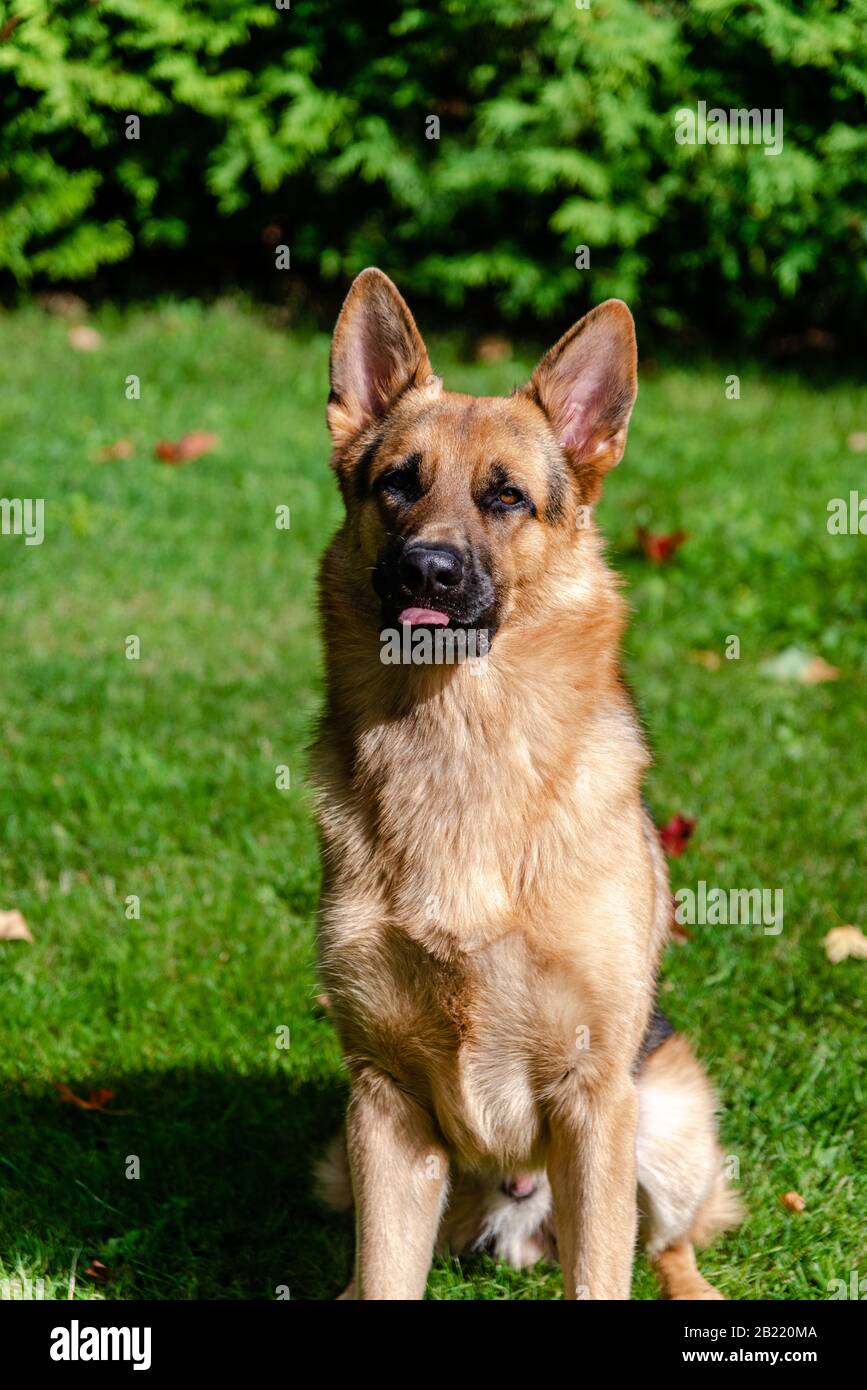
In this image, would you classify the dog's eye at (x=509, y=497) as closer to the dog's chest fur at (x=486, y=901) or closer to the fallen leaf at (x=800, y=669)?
the dog's chest fur at (x=486, y=901)

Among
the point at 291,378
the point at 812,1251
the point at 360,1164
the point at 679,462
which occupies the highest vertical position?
the point at 291,378

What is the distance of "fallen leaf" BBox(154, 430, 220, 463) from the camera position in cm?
864

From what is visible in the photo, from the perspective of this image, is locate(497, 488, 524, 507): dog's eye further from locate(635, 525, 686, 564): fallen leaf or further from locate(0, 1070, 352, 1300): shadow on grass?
locate(635, 525, 686, 564): fallen leaf

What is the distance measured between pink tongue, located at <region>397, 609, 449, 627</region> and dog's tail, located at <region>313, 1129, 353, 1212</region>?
1.46m

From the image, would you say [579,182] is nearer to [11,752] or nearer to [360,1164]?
[11,752]

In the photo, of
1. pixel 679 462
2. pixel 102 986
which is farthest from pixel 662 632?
pixel 102 986

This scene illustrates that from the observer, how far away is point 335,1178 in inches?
150

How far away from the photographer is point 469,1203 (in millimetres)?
3738

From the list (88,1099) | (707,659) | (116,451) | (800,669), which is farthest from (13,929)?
(116,451)

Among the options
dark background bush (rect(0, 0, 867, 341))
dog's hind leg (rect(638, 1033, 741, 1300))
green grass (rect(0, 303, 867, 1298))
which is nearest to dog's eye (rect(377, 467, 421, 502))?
green grass (rect(0, 303, 867, 1298))

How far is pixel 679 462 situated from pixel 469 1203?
18.8ft

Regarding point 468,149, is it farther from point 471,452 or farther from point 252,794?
point 471,452

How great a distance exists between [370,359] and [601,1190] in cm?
213

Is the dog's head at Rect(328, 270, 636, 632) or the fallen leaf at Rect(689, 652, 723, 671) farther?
the fallen leaf at Rect(689, 652, 723, 671)
